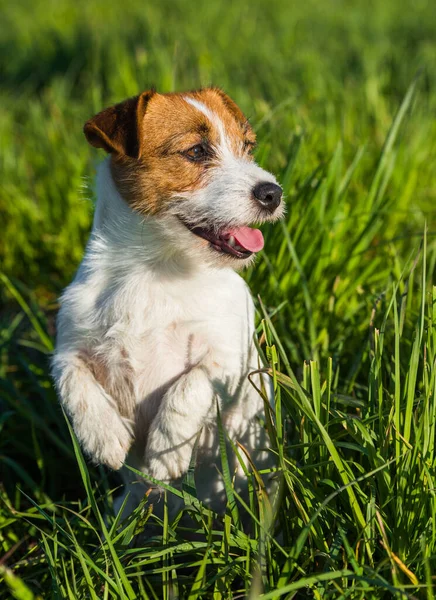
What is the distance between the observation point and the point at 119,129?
2627 millimetres

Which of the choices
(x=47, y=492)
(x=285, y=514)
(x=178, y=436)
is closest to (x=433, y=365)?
(x=285, y=514)

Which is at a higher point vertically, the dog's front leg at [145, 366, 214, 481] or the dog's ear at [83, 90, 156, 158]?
the dog's ear at [83, 90, 156, 158]

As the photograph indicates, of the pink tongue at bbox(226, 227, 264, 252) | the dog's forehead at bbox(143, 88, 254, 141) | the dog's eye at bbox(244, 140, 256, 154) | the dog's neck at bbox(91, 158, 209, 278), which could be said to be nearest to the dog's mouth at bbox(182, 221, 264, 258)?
the pink tongue at bbox(226, 227, 264, 252)

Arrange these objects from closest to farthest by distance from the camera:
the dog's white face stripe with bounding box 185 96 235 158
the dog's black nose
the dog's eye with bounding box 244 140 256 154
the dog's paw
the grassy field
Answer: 1. the grassy field
2. the dog's paw
3. the dog's black nose
4. the dog's white face stripe with bounding box 185 96 235 158
5. the dog's eye with bounding box 244 140 256 154

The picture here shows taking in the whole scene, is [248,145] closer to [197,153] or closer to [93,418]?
[197,153]

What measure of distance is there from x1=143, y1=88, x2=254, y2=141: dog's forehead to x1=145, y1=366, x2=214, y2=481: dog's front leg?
38.7 inches

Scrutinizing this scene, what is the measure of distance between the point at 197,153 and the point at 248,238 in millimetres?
408

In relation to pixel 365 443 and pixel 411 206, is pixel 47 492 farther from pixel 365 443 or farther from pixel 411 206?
pixel 411 206

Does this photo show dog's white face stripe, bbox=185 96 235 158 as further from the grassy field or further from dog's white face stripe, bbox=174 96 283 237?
the grassy field

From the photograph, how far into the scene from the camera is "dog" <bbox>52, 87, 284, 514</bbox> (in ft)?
8.48

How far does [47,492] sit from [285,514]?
133 cm

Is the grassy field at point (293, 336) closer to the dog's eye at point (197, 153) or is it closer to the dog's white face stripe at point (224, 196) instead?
the dog's white face stripe at point (224, 196)

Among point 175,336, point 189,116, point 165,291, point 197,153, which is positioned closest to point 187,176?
point 197,153

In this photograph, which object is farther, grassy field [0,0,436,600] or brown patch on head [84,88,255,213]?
brown patch on head [84,88,255,213]
